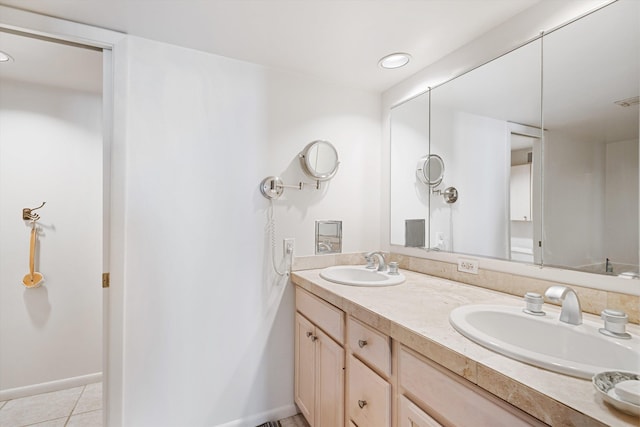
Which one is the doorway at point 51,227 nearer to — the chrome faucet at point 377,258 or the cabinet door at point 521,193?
the chrome faucet at point 377,258

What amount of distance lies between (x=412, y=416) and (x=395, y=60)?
70.1 inches

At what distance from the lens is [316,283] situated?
1598 millimetres

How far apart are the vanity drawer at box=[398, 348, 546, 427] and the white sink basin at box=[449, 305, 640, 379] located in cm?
13

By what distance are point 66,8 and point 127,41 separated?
243 mm

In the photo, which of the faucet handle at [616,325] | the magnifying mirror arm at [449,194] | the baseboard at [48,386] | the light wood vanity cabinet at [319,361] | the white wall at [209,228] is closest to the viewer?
the faucet handle at [616,325]

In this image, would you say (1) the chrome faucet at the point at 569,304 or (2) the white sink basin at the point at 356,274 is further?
(2) the white sink basin at the point at 356,274

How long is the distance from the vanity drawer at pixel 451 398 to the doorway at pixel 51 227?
2378 mm

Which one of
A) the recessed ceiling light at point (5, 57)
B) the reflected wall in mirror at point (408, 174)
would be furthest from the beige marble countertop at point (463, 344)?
the recessed ceiling light at point (5, 57)

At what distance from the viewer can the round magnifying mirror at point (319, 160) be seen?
75.2 inches

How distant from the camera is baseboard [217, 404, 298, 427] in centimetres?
172

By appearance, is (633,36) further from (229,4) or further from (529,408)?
(229,4)

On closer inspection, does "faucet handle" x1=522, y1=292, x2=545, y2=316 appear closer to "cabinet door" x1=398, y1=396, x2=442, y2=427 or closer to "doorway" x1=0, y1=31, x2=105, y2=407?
"cabinet door" x1=398, y1=396, x2=442, y2=427

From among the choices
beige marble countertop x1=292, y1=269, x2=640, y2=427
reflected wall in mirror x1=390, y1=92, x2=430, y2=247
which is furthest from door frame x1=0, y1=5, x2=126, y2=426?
reflected wall in mirror x1=390, y1=92, x2=430, y2=247

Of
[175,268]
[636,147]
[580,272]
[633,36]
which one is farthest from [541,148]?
[175,268]
